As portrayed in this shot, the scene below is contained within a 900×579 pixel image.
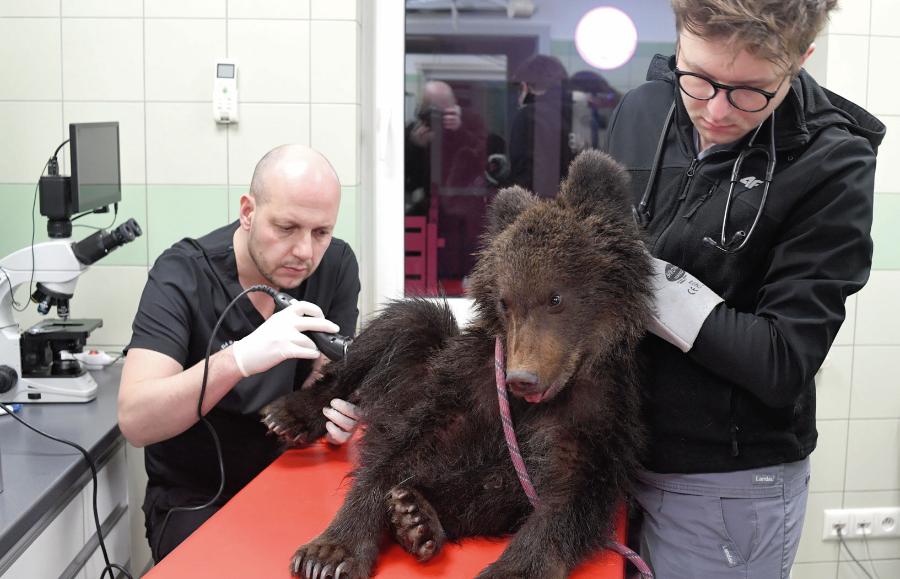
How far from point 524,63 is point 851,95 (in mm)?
1191

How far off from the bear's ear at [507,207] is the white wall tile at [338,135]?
1559 mm

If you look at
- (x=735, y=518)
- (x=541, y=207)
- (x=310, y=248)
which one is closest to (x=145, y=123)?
(x=310, y=248)

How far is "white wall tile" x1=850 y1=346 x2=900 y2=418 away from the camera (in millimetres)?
3088

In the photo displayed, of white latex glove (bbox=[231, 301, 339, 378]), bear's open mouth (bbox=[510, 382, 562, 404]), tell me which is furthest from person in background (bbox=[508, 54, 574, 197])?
bear's open mouth (bbox=[510, 382, 562, 404])

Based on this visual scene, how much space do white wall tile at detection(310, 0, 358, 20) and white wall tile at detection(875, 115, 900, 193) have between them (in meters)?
1.92

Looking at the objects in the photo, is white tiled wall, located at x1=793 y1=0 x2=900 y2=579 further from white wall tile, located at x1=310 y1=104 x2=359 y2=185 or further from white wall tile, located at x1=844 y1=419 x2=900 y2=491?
white wall tile, located at x1=310 y1=104 x2=359 y2=185

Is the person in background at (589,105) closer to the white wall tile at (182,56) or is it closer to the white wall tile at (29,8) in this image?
the white wall tile at (182,56)

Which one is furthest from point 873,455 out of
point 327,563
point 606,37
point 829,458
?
point 327,563

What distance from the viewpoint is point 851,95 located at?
2996 mm

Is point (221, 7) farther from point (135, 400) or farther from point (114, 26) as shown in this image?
point (135, 400)

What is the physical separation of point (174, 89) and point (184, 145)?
0.20 meters

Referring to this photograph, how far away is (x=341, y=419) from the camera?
6.00 feet

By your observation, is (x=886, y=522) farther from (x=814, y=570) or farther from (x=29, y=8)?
(x=29, y=8)

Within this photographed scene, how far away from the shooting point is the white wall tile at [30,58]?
9.82ft
